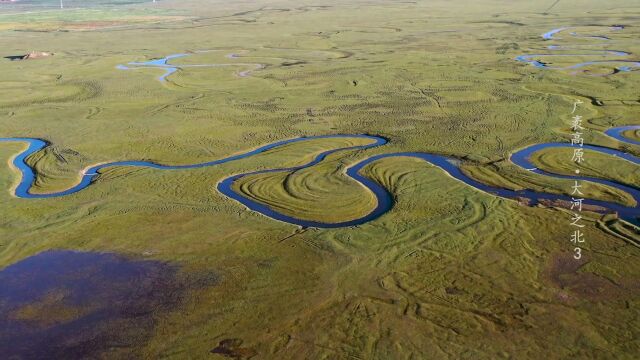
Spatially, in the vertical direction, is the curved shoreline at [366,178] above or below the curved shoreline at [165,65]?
below

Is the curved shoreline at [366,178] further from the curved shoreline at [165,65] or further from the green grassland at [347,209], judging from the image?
the curved shoreline at [165,65]

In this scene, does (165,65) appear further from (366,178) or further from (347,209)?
(347,209)

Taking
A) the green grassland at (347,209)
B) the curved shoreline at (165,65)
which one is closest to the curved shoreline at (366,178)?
the green grassland at (347,209)

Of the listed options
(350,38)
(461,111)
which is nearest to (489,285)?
(461,111)

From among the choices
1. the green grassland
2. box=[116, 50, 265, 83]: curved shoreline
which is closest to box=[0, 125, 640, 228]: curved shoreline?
the green grassland

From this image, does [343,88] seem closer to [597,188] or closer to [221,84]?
[221,84]

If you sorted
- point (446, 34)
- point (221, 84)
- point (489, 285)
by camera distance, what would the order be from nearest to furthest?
1. point (489, 285)
2. point (221, 84)
3. point (446, 34)
